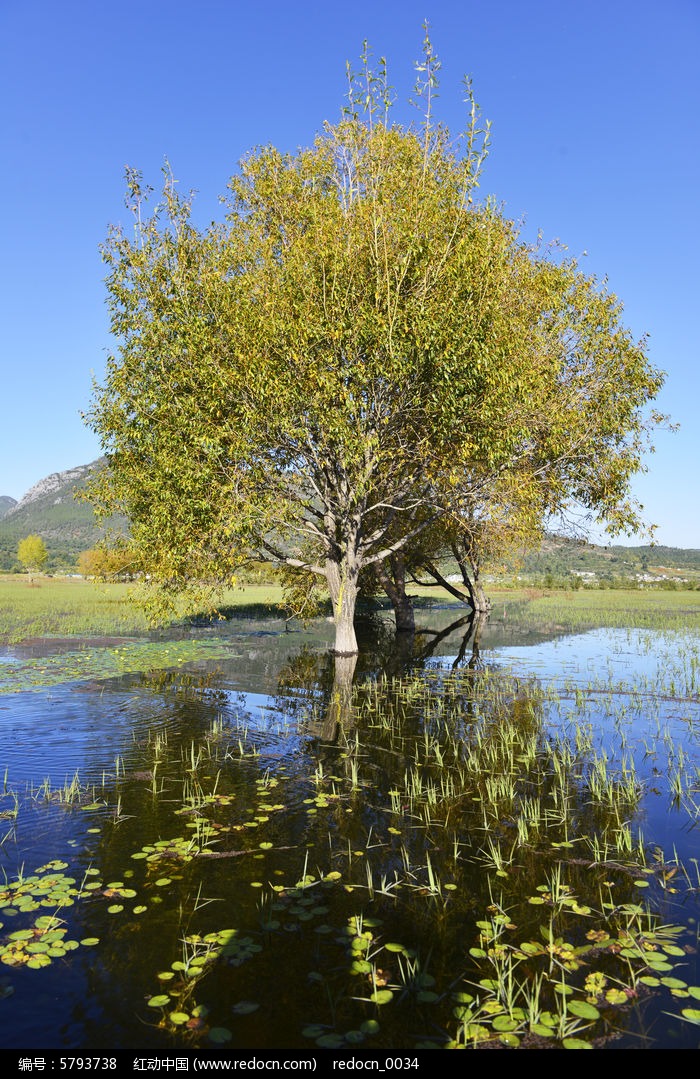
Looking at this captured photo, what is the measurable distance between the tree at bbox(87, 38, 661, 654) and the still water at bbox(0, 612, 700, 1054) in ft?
33.1

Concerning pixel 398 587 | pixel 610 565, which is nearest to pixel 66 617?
pixel 398 587

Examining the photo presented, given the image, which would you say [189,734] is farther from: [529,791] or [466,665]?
[466,665]

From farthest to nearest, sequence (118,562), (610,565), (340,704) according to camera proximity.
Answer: (610,565) → (118,562) → (340,704)

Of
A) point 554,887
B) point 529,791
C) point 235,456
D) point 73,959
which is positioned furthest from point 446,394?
point 73,959

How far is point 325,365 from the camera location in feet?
78.2

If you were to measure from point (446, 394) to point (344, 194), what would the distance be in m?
12.9

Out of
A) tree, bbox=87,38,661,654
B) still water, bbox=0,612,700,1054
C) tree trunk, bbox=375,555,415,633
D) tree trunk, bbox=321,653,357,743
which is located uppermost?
tree, bbox=87,38,661,654

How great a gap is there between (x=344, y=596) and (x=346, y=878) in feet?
67.5

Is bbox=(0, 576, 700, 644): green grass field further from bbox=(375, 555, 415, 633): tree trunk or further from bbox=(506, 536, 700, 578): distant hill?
bbox=(506, 536, 700, 578): distant hill

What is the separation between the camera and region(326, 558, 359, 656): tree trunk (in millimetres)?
28302

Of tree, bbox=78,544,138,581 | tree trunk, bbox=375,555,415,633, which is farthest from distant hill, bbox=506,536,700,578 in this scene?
tree, bbox=78,544,138,581

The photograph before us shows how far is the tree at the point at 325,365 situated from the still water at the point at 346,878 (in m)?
10.1

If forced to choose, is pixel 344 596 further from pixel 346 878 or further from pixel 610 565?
pixel 610 565

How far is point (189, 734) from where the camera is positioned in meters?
15.1
